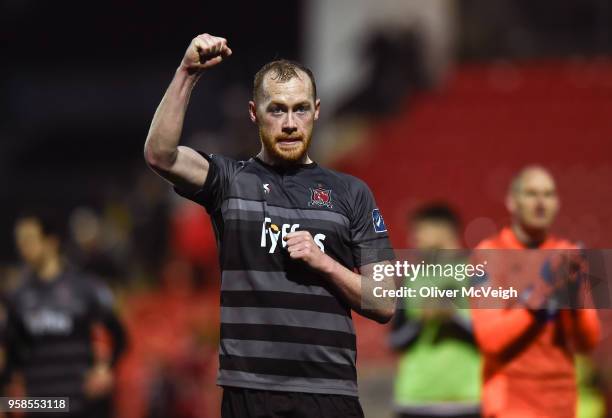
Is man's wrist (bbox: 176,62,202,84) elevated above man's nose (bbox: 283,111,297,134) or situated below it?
above

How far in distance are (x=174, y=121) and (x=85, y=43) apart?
1847cm

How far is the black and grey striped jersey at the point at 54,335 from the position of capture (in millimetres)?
6176

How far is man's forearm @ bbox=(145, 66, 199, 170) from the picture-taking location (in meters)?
3.31

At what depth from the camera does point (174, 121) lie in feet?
10.9

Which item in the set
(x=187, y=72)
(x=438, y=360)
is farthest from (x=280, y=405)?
(x=438, y=360)

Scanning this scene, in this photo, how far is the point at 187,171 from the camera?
3.39 metres

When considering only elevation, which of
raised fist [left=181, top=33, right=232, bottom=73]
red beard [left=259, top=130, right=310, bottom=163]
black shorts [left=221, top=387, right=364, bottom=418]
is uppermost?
raised fist [left=181, top=33, right=232, bottom=73]

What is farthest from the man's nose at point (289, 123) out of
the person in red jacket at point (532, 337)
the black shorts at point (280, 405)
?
the person in red jacket at point (532, 337)

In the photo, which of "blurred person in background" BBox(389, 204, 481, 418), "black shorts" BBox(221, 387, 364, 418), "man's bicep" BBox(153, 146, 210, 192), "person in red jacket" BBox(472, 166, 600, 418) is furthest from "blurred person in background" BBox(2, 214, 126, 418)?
"man's bicep" BBox(153, 146, 210, 192)

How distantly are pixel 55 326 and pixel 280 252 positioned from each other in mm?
3222

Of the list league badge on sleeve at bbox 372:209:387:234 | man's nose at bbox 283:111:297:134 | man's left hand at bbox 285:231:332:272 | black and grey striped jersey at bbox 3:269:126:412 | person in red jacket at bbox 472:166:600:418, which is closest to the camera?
man's left hand at bbox 285:231:332:272

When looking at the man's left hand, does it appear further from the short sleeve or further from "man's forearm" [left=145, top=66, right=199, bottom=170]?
"man's forearm" [left=145, top=66, right=199, bottom=170]

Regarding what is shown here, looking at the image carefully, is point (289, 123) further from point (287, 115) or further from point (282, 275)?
point (282, 275)

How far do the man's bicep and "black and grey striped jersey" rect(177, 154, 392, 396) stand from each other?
0.10ft
